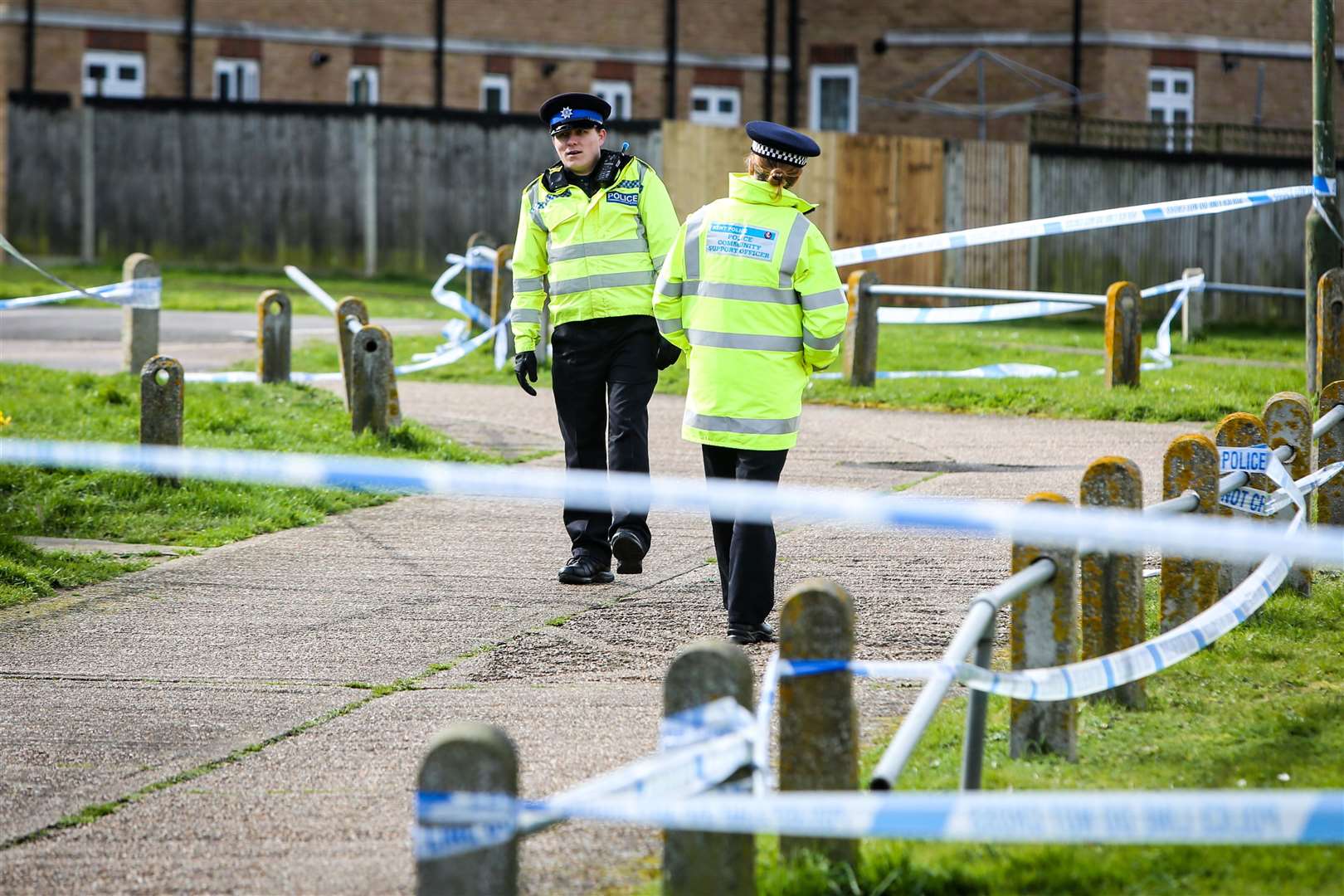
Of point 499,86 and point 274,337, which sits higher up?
point 499,86

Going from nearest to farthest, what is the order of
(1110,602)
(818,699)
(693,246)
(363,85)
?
(818,699)
(1110,602)
(693,246)
(363,85)

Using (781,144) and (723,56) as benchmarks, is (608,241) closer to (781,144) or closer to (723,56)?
(781,144)

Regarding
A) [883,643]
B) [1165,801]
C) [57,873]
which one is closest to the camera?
[1165,801]

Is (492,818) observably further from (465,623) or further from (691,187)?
(691,187)

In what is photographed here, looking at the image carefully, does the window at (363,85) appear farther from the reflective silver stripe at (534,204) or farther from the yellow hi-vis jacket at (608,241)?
the yellow hi-vis jacket at (608,241)

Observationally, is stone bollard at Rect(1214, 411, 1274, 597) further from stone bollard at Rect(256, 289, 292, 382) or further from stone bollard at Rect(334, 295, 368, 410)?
stone bollard at Rect(256, 289, 292, 382)

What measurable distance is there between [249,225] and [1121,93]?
600 inches

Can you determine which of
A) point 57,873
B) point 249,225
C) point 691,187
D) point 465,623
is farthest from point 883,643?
point 249,225

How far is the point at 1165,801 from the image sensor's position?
295 centimetres

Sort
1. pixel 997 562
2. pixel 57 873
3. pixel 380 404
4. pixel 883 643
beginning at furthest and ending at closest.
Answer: pixel 380 404
pixel 997 562
pixel 883 643
pixel 57 873

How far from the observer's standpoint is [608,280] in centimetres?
733

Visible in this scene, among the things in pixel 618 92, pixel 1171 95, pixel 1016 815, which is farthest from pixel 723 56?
pixel 1016 815

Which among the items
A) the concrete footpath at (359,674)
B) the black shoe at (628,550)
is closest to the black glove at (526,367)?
the black shoe at (628,550)

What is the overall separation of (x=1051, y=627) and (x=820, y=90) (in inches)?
1172
